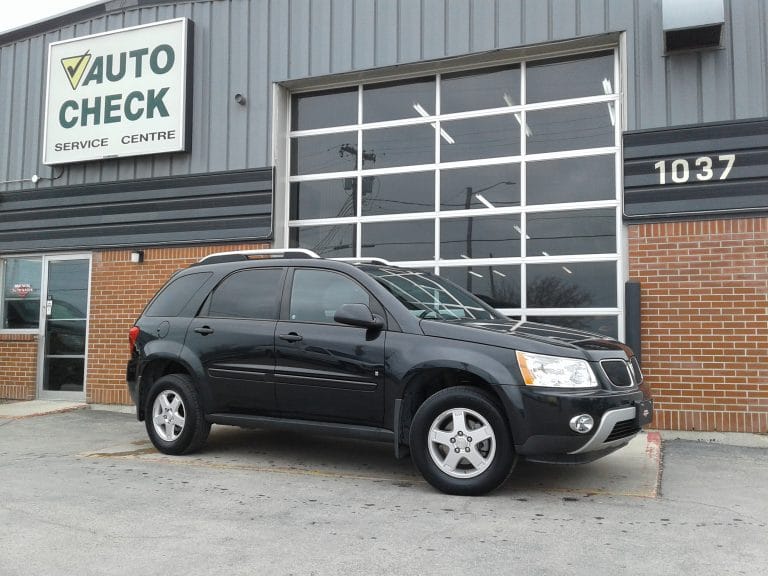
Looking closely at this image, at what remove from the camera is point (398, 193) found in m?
9.86

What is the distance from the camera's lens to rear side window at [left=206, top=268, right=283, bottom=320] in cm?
631

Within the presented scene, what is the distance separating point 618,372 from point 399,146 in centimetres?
545

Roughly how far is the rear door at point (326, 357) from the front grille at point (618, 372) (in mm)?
1646

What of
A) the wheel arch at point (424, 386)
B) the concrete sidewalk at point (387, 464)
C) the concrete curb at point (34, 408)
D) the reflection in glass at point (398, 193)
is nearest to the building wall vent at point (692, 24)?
the reflection in glass at point (398, 193)

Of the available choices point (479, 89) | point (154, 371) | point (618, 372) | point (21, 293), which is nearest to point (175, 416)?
point (154, 371)

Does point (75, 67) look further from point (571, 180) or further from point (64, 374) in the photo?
point (571, 180)

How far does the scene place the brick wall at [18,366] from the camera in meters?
11.3

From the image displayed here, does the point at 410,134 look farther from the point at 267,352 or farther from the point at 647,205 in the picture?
the point at 267,352

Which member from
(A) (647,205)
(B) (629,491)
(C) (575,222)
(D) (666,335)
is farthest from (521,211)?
(B) (629,491)

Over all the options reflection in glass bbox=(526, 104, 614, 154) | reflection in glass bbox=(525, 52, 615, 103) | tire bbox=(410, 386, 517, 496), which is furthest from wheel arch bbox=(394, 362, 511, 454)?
reflection in glass bbox=(525, 52, 615, 103)

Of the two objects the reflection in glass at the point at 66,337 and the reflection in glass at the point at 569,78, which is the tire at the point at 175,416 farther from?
the reflection in glass at the point at 569,78

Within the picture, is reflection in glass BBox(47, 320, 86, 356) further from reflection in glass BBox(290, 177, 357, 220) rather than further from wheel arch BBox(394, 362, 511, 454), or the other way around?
wheel arch BBox(394, 362, 511, 454)

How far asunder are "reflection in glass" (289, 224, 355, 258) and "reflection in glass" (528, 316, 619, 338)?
295 cm

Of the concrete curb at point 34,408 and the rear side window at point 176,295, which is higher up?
the rear side window at point 176,295
